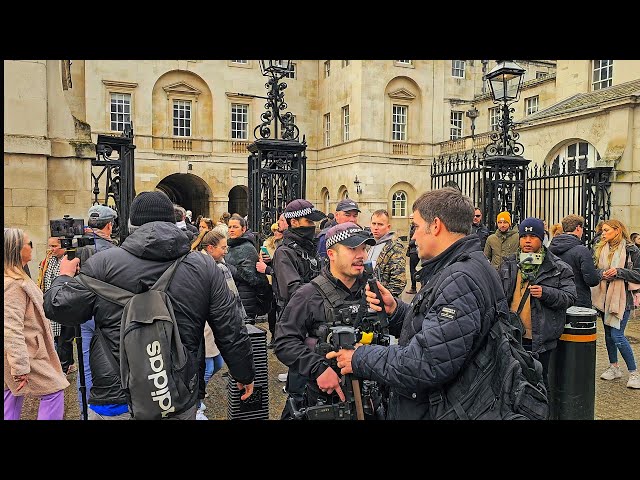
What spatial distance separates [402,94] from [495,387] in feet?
101

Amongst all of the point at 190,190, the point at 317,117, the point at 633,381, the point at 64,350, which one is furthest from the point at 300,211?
the point at 317,117

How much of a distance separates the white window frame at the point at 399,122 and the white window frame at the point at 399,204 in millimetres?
3240

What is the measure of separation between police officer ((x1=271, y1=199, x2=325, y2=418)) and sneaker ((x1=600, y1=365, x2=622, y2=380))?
157 inches

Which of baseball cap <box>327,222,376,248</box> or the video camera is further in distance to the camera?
the video camera

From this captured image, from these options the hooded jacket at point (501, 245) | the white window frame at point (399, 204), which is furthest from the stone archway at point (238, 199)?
the hooded jacket at point (501, 245)

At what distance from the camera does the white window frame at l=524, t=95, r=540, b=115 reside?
27438 mm

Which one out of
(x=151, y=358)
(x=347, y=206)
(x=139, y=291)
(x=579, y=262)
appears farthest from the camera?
(x=347, y=206)

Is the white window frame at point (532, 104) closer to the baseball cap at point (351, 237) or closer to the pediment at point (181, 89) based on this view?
the pediment at point (181, 89)

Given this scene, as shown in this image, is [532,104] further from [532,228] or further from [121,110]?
[532,228]

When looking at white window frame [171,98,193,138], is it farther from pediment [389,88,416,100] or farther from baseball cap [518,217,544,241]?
baseball cap [518,217,544,241]

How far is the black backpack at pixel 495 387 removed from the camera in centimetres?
245

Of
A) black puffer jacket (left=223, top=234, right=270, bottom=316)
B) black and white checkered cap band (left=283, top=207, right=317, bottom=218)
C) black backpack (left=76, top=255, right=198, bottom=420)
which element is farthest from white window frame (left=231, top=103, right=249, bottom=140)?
black backpack (left=76, top=255, right=198, bottom=420)

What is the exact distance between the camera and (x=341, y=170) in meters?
32.2

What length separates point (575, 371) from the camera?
4730 millimetres
